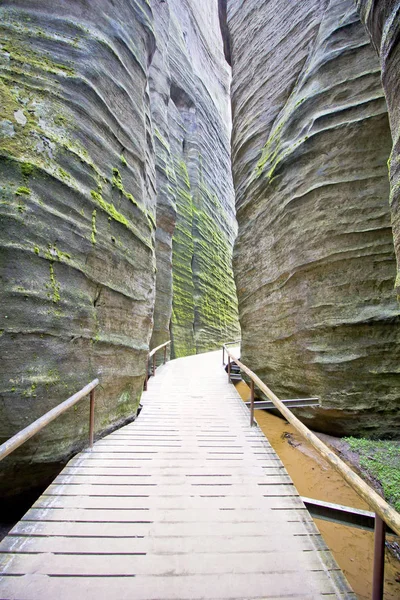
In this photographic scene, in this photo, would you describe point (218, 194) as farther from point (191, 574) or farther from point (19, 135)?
point (191, 574)

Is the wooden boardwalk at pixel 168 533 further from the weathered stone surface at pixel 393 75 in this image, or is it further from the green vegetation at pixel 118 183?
the green vegetation at pixel 118 183

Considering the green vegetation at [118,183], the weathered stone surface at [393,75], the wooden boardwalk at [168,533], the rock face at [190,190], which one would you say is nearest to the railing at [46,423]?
the wooden boardwalk at [168,533]

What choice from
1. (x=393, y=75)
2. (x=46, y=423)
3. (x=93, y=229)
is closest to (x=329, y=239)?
(x=393, y=75)

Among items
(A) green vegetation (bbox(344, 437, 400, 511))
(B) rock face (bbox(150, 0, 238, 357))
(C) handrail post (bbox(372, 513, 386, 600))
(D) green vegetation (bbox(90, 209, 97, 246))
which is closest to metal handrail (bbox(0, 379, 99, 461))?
(D) green vegetation (bbox(90, 209, 97, 246))

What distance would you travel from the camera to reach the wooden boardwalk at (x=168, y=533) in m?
1.70

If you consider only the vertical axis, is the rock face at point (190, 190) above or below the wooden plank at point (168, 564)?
above

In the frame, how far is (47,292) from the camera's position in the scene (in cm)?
298

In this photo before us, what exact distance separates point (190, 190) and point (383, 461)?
688 inches

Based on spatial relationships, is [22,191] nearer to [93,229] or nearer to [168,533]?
[93,229]

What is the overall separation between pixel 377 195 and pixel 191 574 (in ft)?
18.8

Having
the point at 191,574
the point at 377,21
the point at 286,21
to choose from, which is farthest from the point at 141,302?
the point at 286,21

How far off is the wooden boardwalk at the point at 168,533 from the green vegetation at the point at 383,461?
173 centimetres

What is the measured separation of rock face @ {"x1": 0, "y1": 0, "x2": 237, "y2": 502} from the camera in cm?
279

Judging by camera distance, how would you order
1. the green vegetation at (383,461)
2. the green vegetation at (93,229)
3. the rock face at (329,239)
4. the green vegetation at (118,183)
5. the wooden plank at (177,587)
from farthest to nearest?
the rock face at (329,239) → the green vegetation at (118,183) → the green vegetation at (383,461) → the green vegetation at (93,229) → the wooden plank at (177,587)
